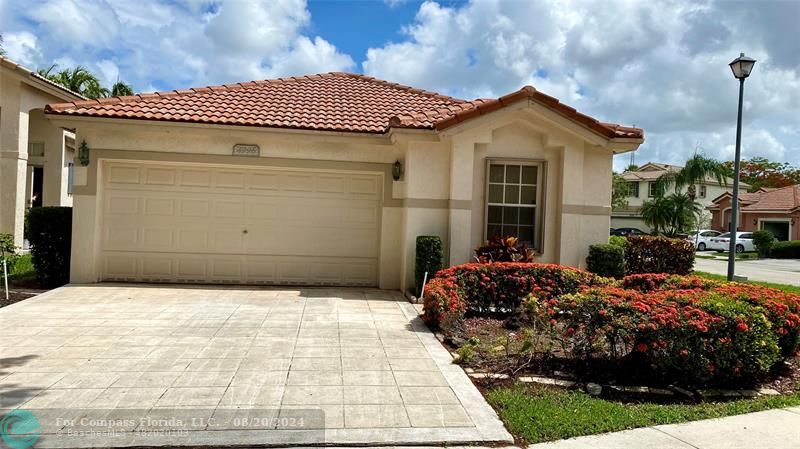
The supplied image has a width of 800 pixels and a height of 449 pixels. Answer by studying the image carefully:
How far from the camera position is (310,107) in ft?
37.8

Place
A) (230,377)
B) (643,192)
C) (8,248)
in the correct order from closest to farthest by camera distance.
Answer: (230,377) → (8,248) → (643,192)

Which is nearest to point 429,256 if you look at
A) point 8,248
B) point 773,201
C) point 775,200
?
point 8,248

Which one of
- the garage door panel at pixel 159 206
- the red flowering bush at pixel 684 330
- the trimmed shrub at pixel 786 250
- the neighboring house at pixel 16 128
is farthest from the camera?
the trimmed shrub at pixel 786 250

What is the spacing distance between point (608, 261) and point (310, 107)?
6.96 m

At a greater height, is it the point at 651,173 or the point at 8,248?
the point at 651,173

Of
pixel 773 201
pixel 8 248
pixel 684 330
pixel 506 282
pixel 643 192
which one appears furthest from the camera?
pixel 643 192

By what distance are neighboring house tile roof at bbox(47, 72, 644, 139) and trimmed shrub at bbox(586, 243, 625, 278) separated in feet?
7.37

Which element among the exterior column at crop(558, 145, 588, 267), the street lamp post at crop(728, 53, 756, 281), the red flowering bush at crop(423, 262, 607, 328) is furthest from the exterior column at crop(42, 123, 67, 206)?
the street lamp post at crop(728, 53, 756, 281)

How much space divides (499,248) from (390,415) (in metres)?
5.80

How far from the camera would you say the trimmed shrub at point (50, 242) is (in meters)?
10.4

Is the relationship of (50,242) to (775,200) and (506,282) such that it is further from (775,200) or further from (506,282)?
(775,200)

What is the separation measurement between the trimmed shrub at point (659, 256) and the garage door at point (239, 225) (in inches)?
247

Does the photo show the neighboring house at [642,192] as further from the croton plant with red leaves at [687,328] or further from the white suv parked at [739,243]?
the croton plant with red leaves at [687,328]

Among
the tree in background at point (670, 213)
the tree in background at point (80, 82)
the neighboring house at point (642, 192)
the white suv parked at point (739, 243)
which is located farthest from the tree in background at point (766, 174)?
the tree in background at point (80, 82)
